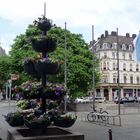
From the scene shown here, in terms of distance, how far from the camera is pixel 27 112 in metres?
14.5

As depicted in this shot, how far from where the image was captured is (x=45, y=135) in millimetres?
13703

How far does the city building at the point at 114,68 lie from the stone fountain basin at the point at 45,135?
83.6 m

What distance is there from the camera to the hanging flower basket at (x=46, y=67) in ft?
46.3

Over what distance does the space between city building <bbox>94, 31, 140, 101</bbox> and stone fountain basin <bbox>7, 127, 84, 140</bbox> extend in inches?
3291

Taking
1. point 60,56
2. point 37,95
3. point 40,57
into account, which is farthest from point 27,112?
point 60,56

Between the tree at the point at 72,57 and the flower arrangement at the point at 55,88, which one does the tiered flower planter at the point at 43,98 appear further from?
the tree at the point at 72,57

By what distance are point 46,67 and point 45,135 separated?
2415 millimetres

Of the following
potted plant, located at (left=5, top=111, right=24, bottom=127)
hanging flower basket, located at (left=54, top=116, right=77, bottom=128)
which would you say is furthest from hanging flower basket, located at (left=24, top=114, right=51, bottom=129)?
potted plant, located at (left=5, top=111, right=24, bottom=127)

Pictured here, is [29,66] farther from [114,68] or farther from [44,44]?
[114,68]

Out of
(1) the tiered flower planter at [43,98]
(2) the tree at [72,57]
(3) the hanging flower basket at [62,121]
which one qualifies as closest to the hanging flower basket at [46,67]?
(1) the tiered flower planter at [43,98]

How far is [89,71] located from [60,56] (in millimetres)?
4261

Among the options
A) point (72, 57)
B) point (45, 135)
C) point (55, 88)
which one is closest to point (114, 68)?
point (72, 57)

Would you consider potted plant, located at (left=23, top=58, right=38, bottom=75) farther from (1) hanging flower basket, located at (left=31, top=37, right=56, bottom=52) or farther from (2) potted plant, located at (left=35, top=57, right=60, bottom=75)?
(1) hanging flower basket, located at (left=31, top=37, right=56, bottom=52)

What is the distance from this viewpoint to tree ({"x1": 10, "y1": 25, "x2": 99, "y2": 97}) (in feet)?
136
